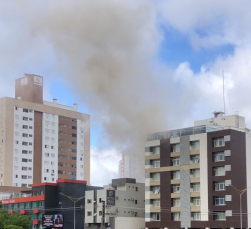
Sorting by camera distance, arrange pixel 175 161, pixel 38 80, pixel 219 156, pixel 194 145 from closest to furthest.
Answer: pixel 219 156, pixel 194 145, pixel 175 161, pixel 38 80

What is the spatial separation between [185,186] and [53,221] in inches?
1202

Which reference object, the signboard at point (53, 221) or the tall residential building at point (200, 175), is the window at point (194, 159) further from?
the signboard at point (53, 221)

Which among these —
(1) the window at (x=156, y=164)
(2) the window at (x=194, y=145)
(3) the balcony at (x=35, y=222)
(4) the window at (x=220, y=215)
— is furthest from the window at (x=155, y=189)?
(3) the balcony at (x=35, y=222)

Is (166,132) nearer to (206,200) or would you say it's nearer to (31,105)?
(206,200)

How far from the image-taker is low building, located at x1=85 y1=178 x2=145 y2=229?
4232 inches

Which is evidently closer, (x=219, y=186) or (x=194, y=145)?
(x=219, y=186)

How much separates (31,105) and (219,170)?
82335 mm

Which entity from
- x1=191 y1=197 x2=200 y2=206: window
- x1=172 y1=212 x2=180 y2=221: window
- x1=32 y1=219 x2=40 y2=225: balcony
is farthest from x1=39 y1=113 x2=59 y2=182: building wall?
x1=191 y1=197 x2=200 y2=206: window

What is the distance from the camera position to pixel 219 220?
89062mm

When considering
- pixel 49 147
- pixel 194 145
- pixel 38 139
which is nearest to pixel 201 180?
pixel 194 145

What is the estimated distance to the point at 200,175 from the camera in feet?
305

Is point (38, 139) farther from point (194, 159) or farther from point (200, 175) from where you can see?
point (200, 175)

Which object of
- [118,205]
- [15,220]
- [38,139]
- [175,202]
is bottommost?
[15,220]

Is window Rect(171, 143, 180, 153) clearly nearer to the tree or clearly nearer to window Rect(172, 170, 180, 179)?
window Rect(172, 170, 180, 179)
